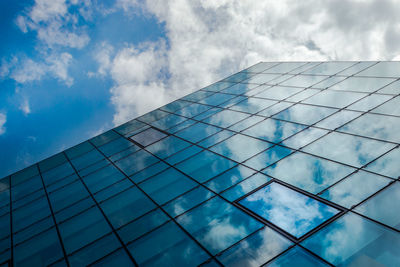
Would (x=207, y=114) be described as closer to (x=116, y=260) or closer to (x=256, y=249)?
(x=116, y=260)

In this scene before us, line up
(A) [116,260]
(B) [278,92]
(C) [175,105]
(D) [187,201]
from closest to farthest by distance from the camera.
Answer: (A) [116,260] → (D) [187,201] → (B) [278,92] → (C) [175,105]

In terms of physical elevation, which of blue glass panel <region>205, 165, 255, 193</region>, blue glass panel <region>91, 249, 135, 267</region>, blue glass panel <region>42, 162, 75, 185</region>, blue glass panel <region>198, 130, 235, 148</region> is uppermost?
blue glass panel <region>205, 165, 255, 193</region>

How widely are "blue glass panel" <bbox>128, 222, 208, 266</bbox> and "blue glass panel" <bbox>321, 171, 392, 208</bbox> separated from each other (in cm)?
478

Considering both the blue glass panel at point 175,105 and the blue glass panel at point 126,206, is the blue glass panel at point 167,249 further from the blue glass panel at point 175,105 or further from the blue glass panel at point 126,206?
the blue glass panel at point 175,105

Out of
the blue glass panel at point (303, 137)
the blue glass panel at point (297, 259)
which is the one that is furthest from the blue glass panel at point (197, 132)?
the blue glass panel at point (297, 259)

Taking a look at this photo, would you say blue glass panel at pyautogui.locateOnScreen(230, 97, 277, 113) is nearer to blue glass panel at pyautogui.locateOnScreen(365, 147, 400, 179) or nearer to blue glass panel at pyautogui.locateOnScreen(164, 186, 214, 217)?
blue glass panel at pyautogui.locateOnScreen(164, 186, 214, 217)

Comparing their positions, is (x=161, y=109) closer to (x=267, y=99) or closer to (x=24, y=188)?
(x=267, y=99)

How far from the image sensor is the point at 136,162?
722 inches

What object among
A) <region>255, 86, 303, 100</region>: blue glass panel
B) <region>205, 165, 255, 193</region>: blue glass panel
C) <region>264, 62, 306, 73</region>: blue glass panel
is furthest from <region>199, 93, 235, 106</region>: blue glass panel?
<region>205, 165, 255, 193</region>: blue glass panel

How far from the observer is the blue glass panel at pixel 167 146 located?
60.1 feet

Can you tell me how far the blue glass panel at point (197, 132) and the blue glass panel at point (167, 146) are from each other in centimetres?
53

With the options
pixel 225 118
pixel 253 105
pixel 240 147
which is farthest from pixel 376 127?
pixel 225 118

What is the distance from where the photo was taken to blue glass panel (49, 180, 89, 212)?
16.3 m

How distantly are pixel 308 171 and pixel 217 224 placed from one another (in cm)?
429
